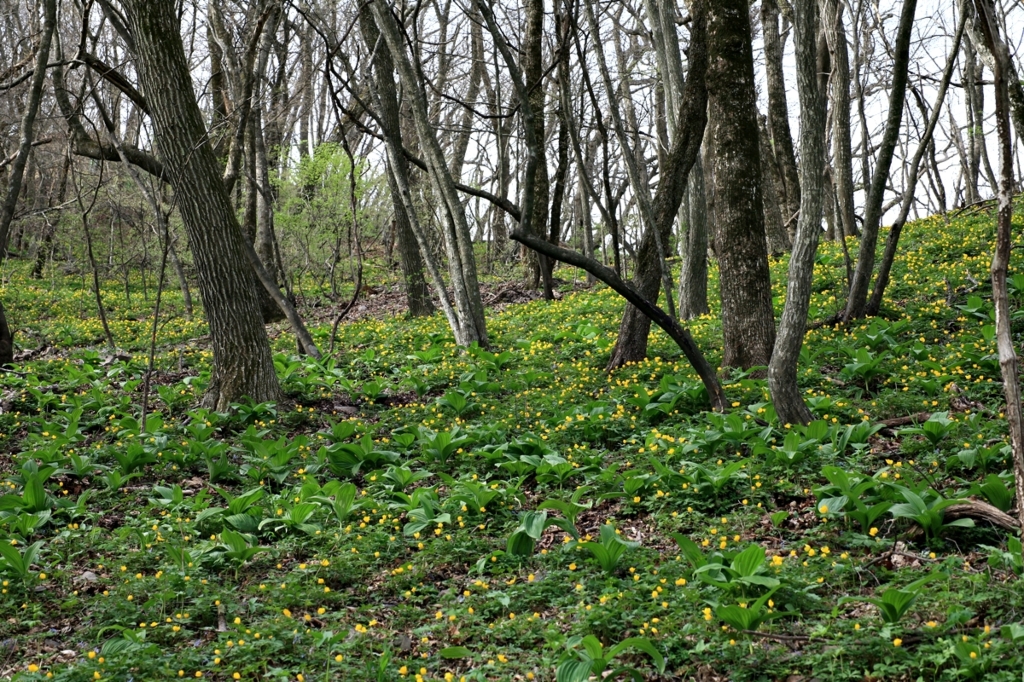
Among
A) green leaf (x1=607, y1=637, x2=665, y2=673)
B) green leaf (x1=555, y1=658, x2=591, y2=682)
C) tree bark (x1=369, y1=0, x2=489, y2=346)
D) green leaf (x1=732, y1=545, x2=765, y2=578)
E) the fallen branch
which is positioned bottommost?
green leaf (x1=555, y1=658, x2=591, y2=682)

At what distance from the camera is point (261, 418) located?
24.5 feet

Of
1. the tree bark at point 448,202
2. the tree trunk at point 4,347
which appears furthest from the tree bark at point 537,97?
the tree trunk at point 4,347

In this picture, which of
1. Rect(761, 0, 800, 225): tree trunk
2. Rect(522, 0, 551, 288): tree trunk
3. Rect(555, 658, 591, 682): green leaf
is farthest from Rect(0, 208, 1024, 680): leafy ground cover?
Rect(761, 0, 800, 225): tree trunk

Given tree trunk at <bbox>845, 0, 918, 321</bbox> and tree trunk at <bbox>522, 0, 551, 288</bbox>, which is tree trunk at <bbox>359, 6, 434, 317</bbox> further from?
tree trunk at <bbox>845, 0, 918, 321</bbox>

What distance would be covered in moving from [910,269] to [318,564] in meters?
8.82

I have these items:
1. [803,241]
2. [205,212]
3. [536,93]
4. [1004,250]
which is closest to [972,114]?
[536,93]

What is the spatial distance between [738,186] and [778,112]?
8032 millimetres

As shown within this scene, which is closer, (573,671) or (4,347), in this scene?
(573,671)

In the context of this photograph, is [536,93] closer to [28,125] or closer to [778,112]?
[778,112]

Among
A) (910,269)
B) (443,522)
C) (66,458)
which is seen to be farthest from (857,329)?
(66,458)

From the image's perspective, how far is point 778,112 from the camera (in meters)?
14.3

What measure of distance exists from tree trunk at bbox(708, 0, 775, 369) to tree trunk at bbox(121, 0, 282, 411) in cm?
456

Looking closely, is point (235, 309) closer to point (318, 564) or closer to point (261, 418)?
point (261, 418)

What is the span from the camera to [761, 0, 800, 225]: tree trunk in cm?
1376
